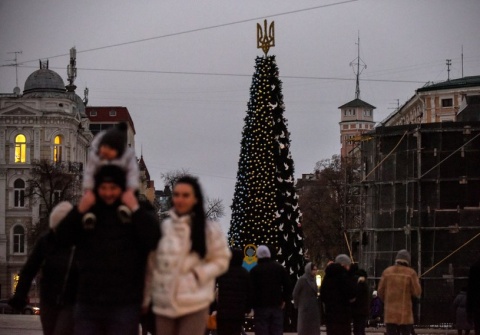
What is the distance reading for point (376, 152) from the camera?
42.0 metres

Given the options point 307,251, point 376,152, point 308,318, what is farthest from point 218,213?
point 308,318

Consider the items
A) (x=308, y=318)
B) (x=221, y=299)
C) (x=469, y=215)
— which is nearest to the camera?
(x=221, y=299)

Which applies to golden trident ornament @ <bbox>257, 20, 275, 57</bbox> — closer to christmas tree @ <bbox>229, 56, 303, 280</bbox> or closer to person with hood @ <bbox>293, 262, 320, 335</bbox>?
christmas tree @ <bbox>229, 56, 303, 280</bbox>

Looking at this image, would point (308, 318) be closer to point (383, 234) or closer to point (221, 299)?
point (221, 299)

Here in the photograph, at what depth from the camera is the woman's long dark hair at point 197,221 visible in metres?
9.95

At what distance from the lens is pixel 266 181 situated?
37.7 metres

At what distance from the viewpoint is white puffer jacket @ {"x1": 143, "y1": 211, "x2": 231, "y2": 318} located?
968 cm

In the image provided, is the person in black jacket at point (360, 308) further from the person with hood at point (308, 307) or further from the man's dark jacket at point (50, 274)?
the man's dark jacket at point (50, 274)

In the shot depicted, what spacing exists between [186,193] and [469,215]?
1118 inches

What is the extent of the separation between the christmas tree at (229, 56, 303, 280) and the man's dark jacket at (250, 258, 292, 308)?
18614 mm

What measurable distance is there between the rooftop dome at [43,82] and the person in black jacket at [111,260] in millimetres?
90904

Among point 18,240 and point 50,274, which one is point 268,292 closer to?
point 50,274

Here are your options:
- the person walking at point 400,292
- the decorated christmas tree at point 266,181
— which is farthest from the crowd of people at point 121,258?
the decorated christmas tree at point 266,181

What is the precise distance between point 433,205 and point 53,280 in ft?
94.0
